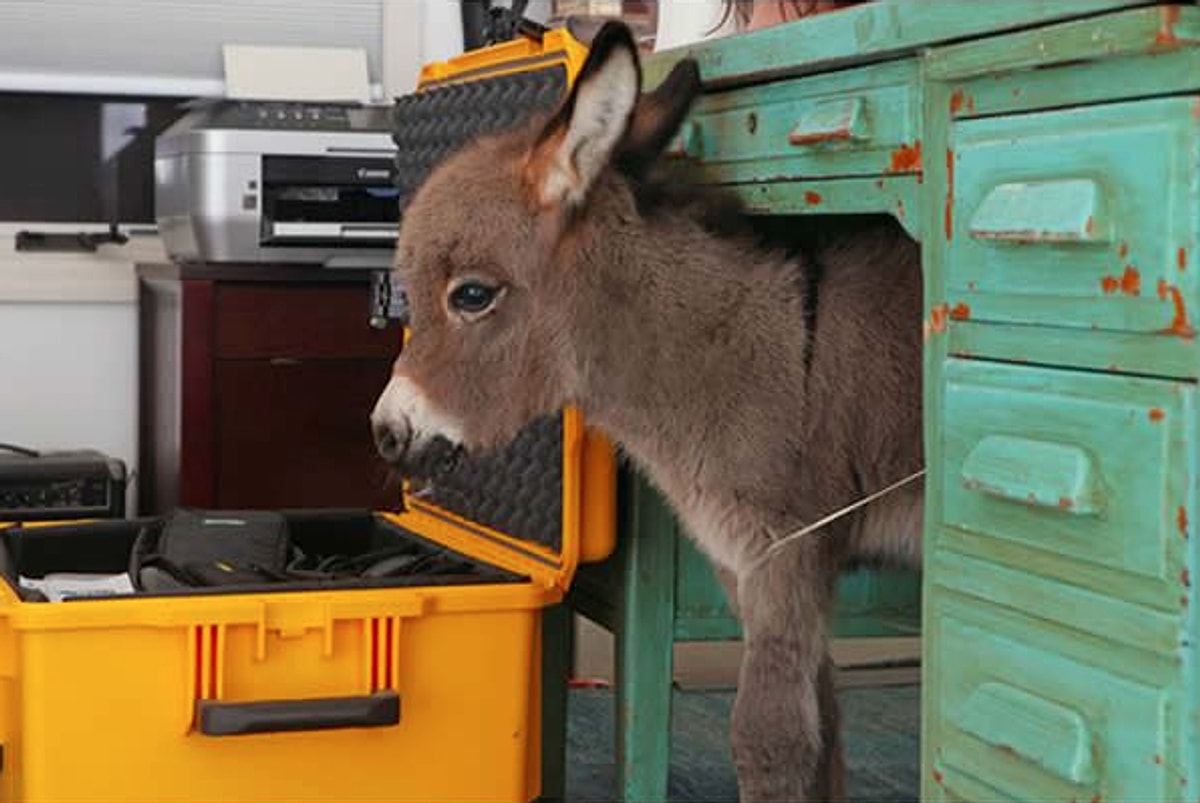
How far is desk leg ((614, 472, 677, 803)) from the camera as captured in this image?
230 centimetres

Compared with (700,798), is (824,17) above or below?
above

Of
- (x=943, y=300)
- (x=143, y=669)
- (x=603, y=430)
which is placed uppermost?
(x=943, y=300)

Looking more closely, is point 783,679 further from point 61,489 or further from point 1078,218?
point 61,489

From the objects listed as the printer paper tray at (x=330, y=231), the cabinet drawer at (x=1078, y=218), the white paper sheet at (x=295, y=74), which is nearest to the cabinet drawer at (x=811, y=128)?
the cabinet drawer at (x=1078, y=218)

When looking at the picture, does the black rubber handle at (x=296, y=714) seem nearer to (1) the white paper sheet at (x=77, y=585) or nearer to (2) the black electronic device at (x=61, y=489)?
(1) the white paper sheet at (x=77, y=585)

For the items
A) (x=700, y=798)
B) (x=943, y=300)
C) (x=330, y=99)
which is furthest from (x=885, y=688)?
(x=943, y=300)

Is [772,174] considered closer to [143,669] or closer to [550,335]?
[550,335]

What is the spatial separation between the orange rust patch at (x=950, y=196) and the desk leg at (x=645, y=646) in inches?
31.7

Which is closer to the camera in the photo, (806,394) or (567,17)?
(806,394)

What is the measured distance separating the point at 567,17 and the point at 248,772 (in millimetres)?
1793

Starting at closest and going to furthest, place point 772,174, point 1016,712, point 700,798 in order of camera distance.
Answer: point 1016,712 < point 772,174 < point 700,798

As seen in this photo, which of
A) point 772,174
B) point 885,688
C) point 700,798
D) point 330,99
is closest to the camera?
point 772,174

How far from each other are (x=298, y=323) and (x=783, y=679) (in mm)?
1936

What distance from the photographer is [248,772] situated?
2086mm
